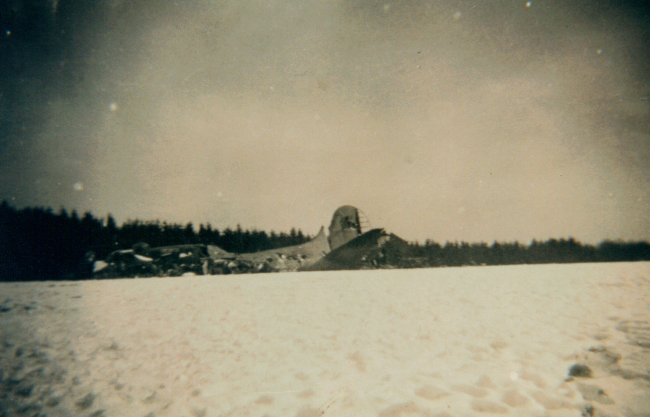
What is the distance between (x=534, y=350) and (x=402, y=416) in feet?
11.9

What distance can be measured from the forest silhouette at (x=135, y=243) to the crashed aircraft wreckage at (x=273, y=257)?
163cm

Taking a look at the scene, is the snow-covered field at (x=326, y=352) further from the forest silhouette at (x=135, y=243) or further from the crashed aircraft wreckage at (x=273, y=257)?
the forest silhouette at (x=135, y=243)

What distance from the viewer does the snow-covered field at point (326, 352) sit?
372cm

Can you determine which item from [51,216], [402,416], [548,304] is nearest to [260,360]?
[402,416]

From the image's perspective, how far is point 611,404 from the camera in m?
3.41

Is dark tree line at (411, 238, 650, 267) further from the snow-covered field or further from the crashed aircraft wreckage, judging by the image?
the snow-covered field

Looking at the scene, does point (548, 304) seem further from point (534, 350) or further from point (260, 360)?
point (260, 360)

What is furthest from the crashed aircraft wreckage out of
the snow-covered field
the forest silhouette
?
the snow-covered field

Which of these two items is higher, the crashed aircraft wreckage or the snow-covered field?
the crashed aircraft wreckage

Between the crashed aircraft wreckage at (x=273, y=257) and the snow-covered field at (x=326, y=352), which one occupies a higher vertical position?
the crashed aircraft wreckage at (x=273, y=257)

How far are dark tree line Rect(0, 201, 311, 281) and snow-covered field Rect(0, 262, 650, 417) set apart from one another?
14.0m

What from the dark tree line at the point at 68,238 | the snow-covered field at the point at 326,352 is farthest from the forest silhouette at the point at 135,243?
the snow-covered field at the point at 326,352

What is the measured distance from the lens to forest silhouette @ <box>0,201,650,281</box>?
79.2ft

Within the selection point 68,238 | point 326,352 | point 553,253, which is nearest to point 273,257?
point 326,352
